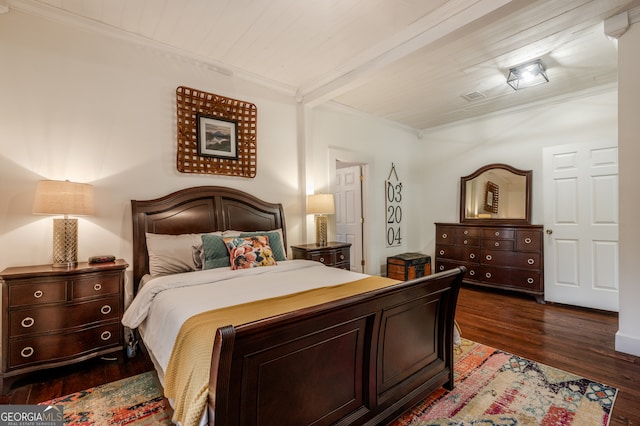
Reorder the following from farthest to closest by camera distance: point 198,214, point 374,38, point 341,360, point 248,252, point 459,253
A: 1. point 459,253
2. point 198,214
3. point 374,38
4. point 248,252
5. point 341,360

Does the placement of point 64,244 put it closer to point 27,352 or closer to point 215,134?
point 27,352

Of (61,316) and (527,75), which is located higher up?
(527,75)

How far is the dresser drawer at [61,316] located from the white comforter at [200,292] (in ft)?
0.81

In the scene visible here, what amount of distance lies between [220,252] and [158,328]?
3.41ft

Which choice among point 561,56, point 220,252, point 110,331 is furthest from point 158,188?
point 561,56

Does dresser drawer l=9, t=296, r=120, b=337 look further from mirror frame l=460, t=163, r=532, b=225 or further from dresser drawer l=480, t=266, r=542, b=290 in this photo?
mirror frame l=460, t=163, r=532, b=225

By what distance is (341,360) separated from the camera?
1.44m

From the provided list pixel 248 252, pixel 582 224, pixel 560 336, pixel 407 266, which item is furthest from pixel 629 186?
pixel 248 252

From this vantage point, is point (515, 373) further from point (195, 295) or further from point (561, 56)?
point (561, 56)

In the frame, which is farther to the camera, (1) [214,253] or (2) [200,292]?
(1) [214,253]

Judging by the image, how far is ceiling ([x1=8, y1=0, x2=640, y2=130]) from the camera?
2365 mm

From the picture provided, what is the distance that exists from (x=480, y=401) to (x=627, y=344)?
1644 mm

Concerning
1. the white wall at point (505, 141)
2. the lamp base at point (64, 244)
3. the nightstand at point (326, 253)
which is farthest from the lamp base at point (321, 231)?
the white wall at point (505, 141)

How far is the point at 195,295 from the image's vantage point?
1.91 m
